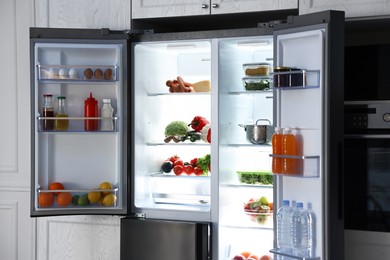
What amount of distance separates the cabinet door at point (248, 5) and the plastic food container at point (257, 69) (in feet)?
1.00

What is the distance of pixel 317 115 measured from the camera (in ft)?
11.4

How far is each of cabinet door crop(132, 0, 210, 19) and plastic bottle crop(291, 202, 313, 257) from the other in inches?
49.7

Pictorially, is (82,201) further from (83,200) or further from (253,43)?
(253,43)

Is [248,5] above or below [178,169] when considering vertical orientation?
above

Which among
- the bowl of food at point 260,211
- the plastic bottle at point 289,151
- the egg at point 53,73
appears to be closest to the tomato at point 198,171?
the bowl of food at point 260,211

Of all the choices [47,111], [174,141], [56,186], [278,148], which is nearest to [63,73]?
[47,111]

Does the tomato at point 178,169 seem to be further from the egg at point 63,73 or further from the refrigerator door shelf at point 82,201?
the egg at point 63,73

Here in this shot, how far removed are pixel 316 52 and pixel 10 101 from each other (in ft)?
7.18

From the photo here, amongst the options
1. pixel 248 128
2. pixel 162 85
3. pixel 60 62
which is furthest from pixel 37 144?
pixel 248 128

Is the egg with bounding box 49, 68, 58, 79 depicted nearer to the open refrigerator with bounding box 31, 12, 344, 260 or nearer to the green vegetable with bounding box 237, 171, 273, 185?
the open refrigerator with bounding box 31, 12, 344, 260

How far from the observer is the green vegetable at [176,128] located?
169 inches

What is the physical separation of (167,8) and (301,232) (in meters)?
1.51

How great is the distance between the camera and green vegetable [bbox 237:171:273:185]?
4.01m

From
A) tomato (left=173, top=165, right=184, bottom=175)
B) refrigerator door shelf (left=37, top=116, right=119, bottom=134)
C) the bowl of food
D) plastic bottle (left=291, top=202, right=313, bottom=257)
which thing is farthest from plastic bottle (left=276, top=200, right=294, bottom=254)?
refrigerator door shelf (left=37, top=116, right=119, bottom=134)
